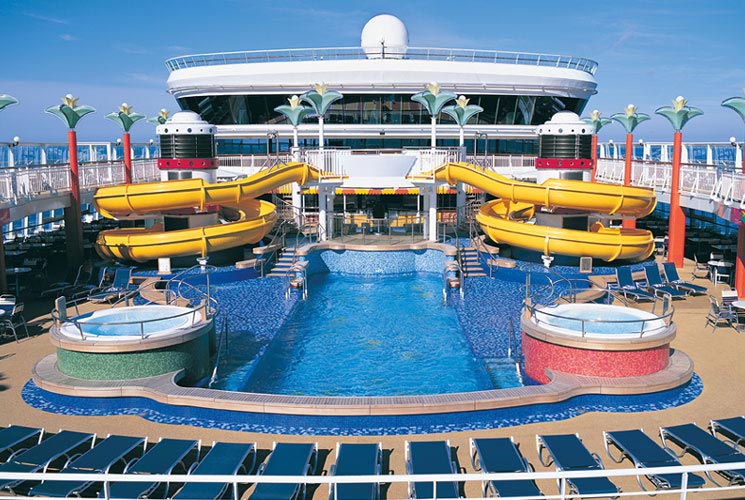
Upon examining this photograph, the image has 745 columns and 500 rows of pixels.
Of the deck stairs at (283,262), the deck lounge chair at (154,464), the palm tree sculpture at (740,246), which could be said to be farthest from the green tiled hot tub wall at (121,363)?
the palm tree sculpture at (740,246)

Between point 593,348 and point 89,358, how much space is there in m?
7.13

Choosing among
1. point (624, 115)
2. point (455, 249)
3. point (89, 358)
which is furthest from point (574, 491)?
point (624, 115)

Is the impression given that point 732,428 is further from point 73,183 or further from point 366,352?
point 73,183

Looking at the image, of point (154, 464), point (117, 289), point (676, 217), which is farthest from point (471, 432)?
point (676, 217)

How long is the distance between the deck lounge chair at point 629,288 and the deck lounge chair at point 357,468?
8980 millimetres

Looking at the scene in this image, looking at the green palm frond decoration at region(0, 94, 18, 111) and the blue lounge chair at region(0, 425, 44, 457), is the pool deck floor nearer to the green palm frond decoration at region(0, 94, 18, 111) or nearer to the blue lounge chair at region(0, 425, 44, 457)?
the blue lounge chair at region(0, 425, 44, 457)

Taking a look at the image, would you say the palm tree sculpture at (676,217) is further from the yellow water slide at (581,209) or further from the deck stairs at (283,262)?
the deck stairs at (283,262)

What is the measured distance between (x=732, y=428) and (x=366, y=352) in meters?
6.48

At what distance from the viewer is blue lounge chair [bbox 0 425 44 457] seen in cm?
706

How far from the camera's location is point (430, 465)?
6.58 m

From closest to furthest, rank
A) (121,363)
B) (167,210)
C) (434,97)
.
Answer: (121,363) < (167,210) < (434,97)

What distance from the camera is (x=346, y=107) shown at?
2900 cm

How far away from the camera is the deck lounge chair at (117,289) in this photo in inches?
575

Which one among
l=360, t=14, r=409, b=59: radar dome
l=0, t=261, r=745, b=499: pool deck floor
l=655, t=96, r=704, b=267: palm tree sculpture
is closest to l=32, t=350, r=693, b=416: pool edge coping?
l=0, t=261, r=745, b=499: pool deck floor
